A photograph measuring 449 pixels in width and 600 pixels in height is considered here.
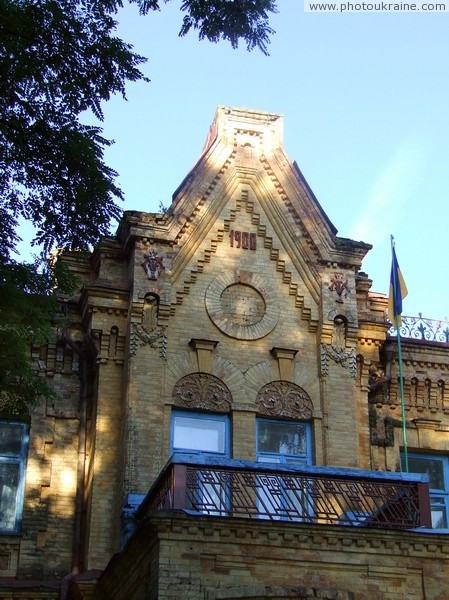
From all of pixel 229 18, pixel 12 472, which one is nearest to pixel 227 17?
pixel 229 18

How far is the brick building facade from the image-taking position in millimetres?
16703

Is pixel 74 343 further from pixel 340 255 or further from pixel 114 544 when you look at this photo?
pixel 340 255

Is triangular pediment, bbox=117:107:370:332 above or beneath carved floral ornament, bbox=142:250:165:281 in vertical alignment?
above

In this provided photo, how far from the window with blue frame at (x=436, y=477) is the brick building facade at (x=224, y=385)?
38mm

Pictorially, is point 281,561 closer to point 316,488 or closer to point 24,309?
point 316,488

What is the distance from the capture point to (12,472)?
1916 cm

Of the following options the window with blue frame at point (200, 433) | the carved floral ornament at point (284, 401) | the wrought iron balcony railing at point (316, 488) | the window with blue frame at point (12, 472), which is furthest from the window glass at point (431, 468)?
the window with blue frame at point (12, 472)

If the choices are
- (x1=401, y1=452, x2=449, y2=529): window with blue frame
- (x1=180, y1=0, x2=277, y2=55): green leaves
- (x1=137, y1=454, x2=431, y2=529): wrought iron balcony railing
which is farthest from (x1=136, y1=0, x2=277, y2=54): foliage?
(x1=401, y1=452, x2=449, y2=529): window with blue frame

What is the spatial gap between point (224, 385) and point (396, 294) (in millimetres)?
3949

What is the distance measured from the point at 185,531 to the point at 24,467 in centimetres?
575

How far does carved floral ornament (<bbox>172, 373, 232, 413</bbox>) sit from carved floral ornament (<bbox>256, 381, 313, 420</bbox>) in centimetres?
65

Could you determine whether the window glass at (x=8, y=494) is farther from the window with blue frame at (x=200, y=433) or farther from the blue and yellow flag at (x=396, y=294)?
the blue and yellow flag at (x=396, y=294)

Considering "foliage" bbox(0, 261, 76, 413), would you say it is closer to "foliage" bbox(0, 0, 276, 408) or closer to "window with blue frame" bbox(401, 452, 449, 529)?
"foliage" bbox(0, 0, 276, 408)

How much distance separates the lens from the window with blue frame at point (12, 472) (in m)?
18.8
